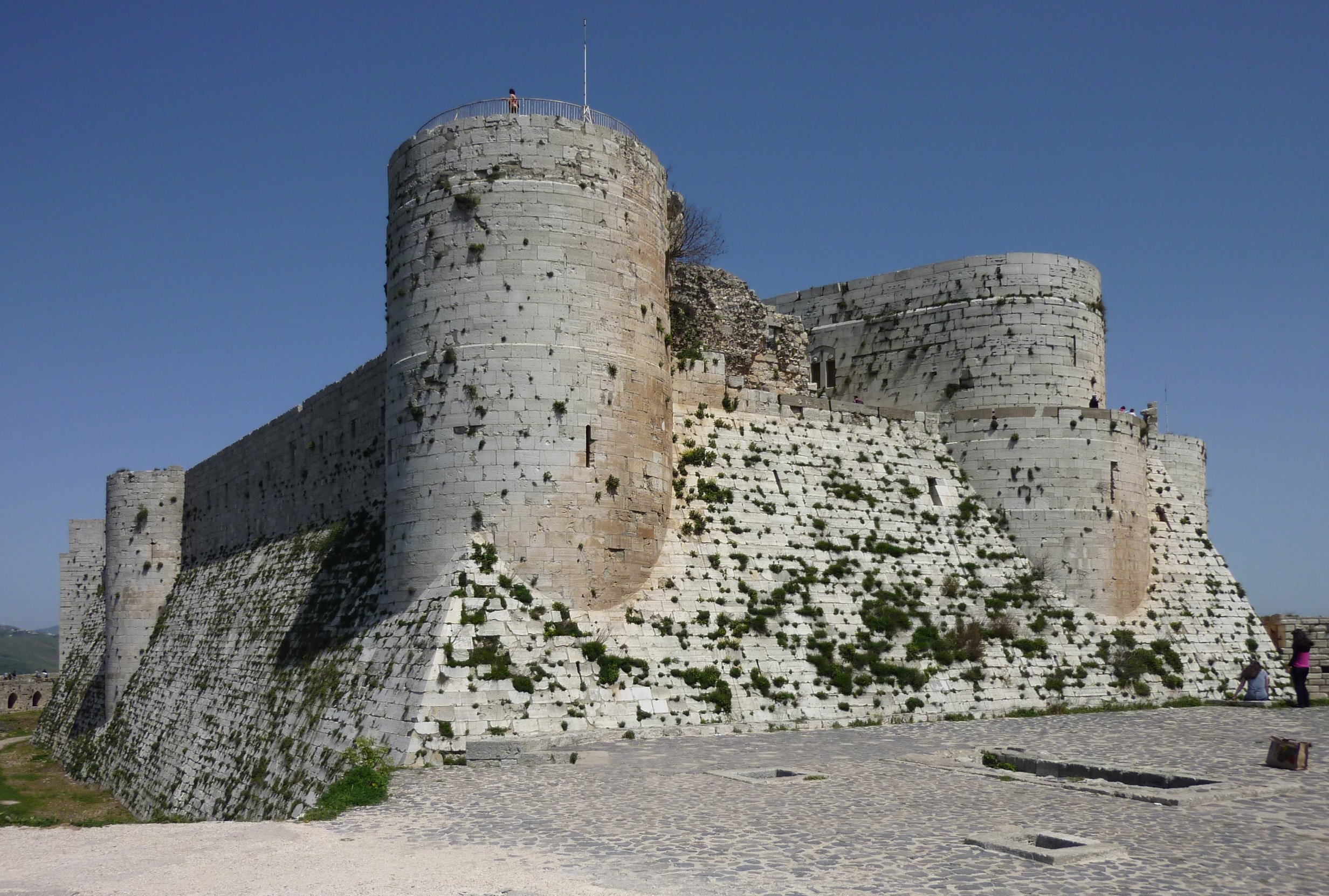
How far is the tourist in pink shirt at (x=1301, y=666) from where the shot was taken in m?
21.7

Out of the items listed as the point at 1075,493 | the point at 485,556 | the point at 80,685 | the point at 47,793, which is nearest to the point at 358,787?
the point at 485,556

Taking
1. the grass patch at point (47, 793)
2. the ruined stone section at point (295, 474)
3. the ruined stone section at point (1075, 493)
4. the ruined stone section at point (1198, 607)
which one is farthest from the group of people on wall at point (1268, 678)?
the grass patch at point (47, 793)

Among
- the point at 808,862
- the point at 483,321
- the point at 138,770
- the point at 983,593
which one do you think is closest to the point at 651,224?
the point at 483,321

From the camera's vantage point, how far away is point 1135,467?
2516 cm

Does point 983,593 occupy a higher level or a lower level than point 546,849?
higher

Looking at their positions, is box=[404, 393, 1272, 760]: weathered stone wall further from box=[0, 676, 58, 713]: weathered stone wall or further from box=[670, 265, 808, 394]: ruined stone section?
box=[0, 676, 58, 713]: weathered stone wall

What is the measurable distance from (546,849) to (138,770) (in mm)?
20945

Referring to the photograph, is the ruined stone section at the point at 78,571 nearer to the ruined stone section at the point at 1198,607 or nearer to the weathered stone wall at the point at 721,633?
the weathered stone wall at the point at 721,633

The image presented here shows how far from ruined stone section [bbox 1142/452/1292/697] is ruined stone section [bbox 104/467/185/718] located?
92.2ft

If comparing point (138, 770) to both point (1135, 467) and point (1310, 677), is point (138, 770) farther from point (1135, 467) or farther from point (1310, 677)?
point (1310, 677)

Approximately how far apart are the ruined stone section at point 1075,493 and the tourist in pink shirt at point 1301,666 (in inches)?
130

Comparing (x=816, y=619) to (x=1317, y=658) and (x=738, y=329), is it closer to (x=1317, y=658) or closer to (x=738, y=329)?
(x=738, y=329)

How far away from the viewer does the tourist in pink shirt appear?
21.7 meters

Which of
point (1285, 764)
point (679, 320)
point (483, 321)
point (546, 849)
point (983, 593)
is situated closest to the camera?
point (546, 849)
